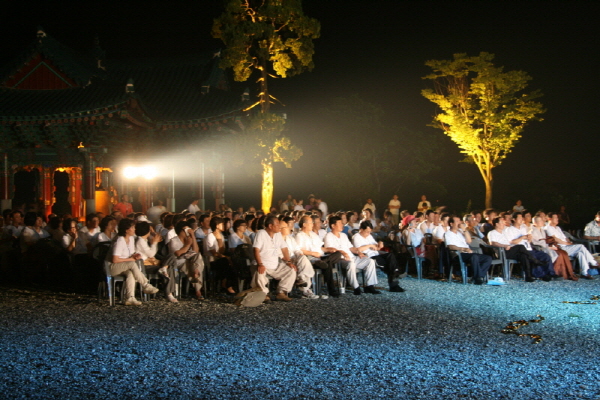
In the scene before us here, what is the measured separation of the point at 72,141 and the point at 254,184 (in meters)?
9.89

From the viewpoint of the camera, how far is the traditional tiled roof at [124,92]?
16500 mm

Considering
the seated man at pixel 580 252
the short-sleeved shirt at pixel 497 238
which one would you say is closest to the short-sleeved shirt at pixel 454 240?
the short-sleeved shirt at pixel 497 238

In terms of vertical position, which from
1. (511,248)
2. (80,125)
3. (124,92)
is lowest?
(511,248)

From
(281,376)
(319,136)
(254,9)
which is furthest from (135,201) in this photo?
(281,376)

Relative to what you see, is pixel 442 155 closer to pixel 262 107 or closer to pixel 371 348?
pixel 262 107

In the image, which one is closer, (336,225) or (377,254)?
(336,225)

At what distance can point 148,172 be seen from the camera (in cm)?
1902

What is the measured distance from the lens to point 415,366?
4.77 m

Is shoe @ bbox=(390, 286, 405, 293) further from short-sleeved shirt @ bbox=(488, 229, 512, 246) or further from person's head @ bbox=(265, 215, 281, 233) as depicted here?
short-sleeved shirt @ bbox=(488, 229, 512, 246)

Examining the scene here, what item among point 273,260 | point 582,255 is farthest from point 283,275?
point 582,255

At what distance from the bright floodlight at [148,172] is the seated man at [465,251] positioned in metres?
11.9

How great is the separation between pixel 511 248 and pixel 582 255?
152 centimetres

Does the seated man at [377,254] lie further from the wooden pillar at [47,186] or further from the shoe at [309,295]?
the wooden pillar at [47,186]

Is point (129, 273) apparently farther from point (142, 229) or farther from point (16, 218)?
point (16, 218)
